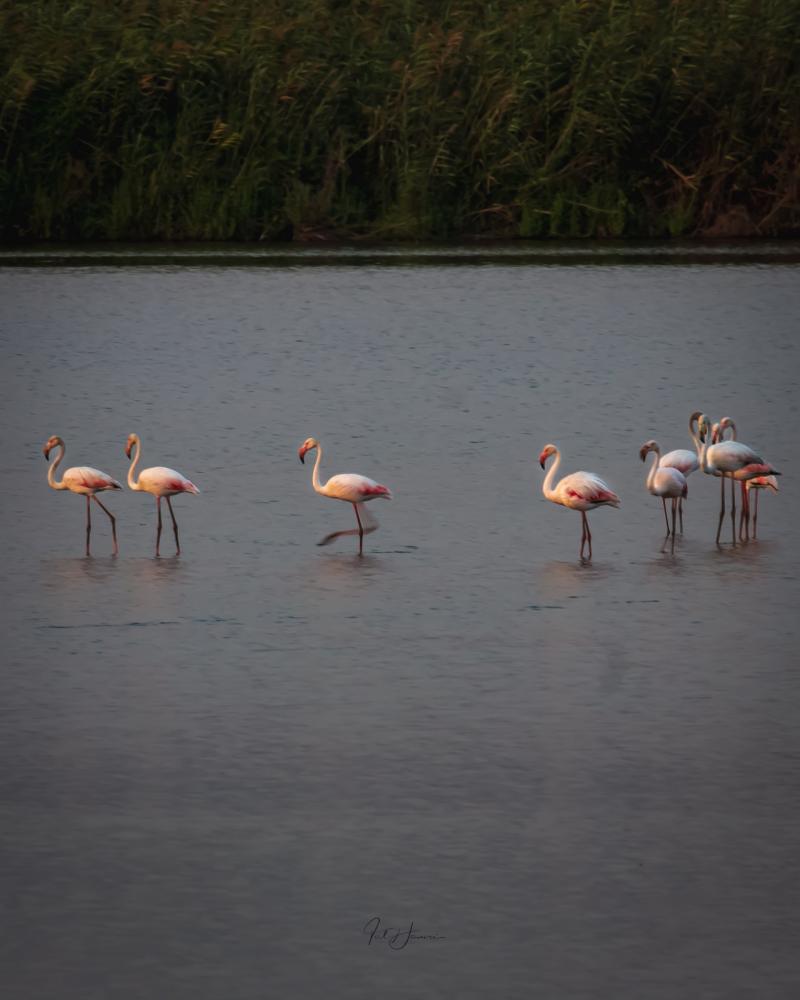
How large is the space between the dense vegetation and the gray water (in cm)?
953

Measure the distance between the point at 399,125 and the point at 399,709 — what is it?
59.0 feet

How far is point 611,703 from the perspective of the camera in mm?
7094

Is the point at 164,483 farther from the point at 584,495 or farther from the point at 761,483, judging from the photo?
the point at 761,483

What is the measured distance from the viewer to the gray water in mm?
5117

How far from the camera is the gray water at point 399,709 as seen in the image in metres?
5.12

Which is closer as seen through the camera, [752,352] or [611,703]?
[611,703]

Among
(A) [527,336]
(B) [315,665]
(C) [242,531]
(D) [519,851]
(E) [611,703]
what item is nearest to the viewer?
(D) [519,851]

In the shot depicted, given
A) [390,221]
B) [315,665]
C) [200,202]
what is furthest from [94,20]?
[315,665]

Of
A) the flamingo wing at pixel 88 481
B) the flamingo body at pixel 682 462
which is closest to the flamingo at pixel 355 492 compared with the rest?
the flamingo wing at pixel 88 481

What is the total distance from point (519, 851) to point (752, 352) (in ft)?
38.2

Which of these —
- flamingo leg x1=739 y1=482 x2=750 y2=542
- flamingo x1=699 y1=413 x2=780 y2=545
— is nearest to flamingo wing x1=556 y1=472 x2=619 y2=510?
flamingo x1=699 y1=413 x2=780 y2=545

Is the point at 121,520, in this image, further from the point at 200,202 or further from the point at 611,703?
the point at 200,202
